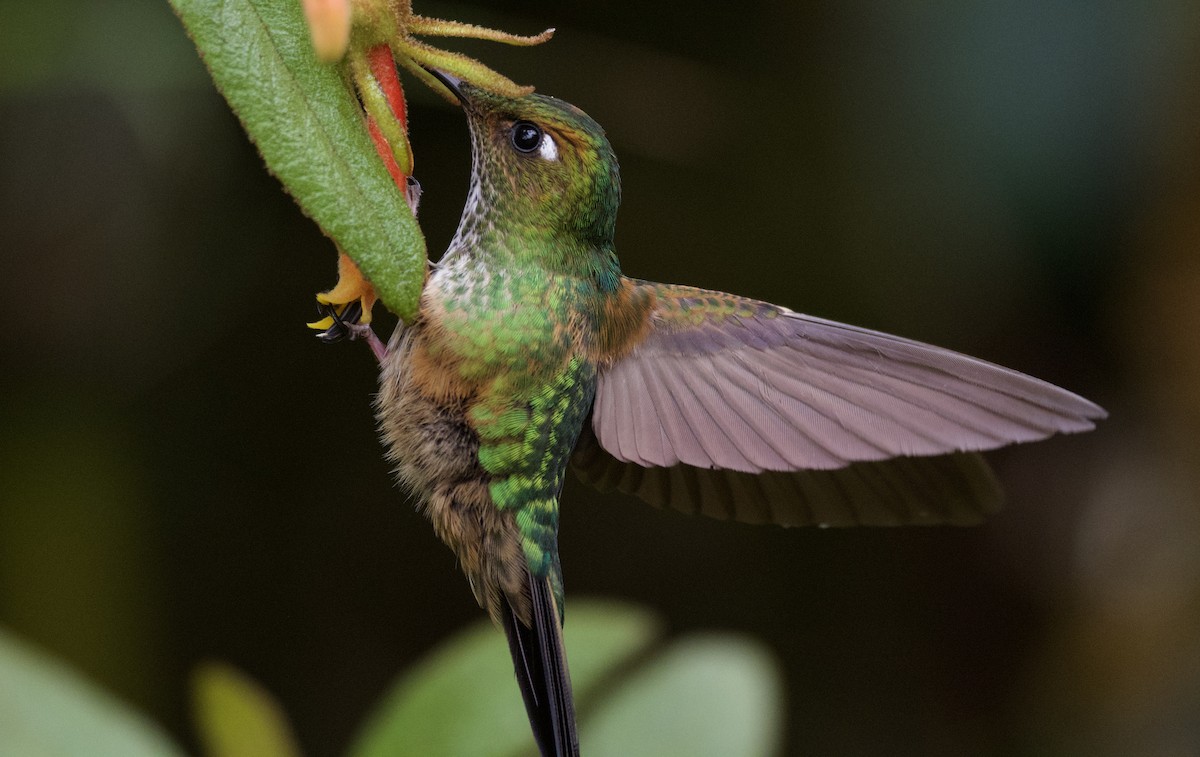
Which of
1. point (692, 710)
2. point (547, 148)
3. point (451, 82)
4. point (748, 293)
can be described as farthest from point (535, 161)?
point (748, 293)

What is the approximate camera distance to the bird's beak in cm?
98

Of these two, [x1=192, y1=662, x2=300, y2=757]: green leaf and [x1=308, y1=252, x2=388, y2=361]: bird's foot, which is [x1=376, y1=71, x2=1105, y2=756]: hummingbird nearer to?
[x1=308, y1=252, x2=388, y2=361]: bird's foot

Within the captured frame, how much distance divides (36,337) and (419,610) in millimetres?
949

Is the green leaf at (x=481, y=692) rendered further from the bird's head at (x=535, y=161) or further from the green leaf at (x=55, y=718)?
the bird's head at (x=535, y=161)

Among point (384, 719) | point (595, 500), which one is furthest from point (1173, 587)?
point (384, 719)

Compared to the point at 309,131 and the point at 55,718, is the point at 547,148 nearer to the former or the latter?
the point at 309,131

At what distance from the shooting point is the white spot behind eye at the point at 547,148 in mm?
1118

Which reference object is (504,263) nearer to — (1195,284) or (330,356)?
(330,356)

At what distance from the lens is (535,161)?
44.2 inches

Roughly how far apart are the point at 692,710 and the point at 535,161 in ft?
2.70

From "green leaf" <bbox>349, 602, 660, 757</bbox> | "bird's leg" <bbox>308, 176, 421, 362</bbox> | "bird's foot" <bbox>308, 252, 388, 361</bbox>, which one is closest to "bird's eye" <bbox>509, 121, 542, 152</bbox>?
"bird's leg" <bbox>308, 176, 421, 362</bbox>

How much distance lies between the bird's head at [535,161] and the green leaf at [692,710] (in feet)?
2.42

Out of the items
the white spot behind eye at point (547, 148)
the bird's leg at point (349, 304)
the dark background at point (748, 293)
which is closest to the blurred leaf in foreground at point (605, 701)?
the bird's leg at point (349, 304)

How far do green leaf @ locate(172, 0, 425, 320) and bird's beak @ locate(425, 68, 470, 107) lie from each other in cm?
17
